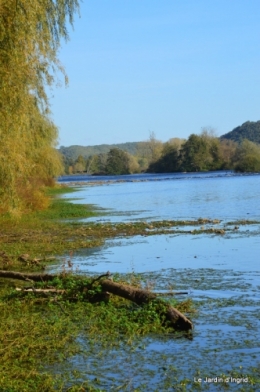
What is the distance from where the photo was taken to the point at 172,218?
3253cm

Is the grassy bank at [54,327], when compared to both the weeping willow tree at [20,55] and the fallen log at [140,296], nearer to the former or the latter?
the fallen log at [140,296]

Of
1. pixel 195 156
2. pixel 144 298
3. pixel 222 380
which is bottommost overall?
pixel 222 380

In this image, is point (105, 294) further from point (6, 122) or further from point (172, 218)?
point (172, 218)

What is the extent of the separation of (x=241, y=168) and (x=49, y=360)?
116 m

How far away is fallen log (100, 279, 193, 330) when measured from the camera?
10141 mm

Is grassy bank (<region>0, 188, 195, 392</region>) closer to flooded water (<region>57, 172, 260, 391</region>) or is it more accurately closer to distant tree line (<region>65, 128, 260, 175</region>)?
flooded water (<region>57, 172, 260, 391</region>)

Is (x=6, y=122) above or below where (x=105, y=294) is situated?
above

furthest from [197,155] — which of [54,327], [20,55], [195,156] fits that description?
[54,327]

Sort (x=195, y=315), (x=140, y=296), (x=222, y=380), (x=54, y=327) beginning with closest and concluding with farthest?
(x=222, y=380) < (x=54, y=327) < (x=195, y=315) < (x=140, y=296)

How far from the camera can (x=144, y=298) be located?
1100cm

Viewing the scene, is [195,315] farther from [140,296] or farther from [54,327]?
[54,327]

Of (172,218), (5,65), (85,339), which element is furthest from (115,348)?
(172,218)

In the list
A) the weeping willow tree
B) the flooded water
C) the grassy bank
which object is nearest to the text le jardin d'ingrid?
the flooded water

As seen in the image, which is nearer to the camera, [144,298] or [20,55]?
[144,298]
